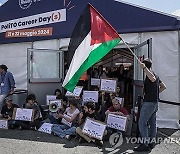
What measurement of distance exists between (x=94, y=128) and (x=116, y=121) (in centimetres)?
72

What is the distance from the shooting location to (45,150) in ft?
16.6

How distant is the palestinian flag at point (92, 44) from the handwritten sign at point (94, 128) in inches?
36.1

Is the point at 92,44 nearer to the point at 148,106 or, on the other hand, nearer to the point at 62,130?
the point at 148,106

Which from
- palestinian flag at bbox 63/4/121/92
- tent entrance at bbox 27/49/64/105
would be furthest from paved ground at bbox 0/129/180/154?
tent entrance at bbox 27/49/64/105

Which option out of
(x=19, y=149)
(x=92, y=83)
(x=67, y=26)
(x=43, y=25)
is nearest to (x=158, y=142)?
(x=19, y=149)

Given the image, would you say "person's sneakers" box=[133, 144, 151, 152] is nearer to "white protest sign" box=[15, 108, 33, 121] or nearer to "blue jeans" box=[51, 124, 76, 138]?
"blue jeans" box=[51, 124, 76, 138]

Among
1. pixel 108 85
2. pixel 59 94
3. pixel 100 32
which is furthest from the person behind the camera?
pixel 59 94

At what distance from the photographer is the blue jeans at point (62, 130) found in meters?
A: 5.98

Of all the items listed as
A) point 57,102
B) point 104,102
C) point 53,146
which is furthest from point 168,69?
point 53,146

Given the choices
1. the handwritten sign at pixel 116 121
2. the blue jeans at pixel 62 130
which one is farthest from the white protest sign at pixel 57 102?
the handwritten sign at pixel 116 121

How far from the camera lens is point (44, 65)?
8.75 metres

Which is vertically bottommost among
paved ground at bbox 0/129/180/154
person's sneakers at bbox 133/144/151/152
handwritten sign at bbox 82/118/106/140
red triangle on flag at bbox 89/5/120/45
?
paved ground at bbox 0/129/180/154

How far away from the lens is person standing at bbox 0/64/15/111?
759 cm

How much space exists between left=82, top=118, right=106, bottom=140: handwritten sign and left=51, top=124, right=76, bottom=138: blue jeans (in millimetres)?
549
